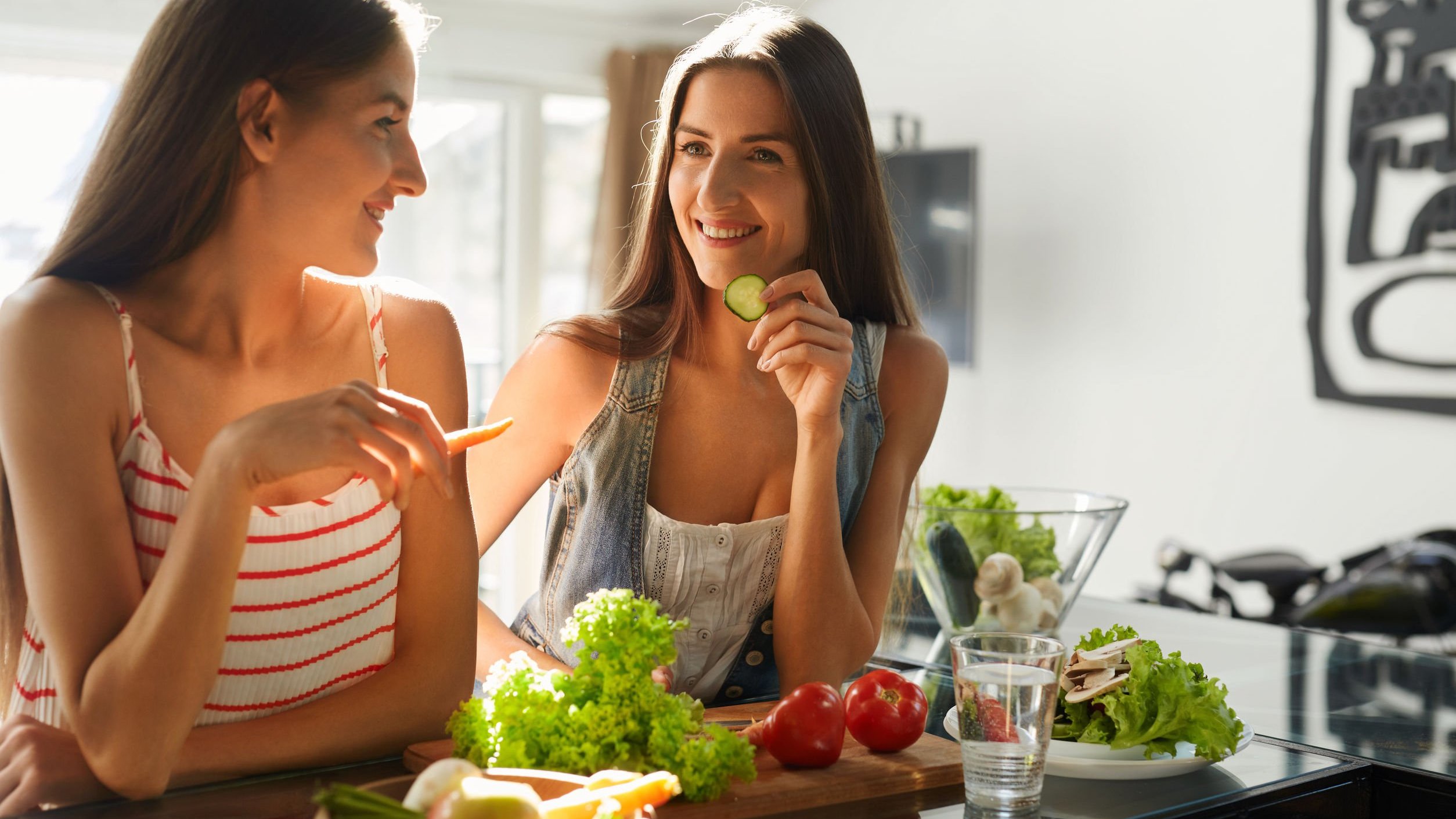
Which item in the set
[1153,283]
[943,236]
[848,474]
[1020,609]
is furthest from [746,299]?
[943,236]

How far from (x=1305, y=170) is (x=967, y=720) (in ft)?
10.8

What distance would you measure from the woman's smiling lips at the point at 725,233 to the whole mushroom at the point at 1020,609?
64cm

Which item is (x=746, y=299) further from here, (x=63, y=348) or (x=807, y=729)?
(x=63, y=348)

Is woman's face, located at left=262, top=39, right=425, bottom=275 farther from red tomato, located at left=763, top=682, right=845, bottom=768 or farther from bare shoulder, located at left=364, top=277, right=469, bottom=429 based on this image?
red tomato, located at left=763, top=682, right=845, bottom=768

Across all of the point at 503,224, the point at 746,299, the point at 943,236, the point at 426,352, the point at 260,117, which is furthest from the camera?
the point at 503,224

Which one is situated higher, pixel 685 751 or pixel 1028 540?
pixel 1028 540

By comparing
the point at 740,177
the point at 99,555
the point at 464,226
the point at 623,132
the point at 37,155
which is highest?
the point at 623,132

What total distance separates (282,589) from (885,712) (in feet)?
2.21

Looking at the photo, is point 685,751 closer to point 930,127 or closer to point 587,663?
point 587,663

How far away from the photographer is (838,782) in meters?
1.17

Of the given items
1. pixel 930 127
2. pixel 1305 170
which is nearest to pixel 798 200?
pixel 1305 170

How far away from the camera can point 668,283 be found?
78.0 inches

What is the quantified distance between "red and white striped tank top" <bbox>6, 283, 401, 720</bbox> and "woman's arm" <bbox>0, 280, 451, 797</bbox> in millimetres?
74

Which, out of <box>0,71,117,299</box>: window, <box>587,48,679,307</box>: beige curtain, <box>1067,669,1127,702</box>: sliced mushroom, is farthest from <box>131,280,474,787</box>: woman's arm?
<box>587,48,679,307</box>: beige curtain
